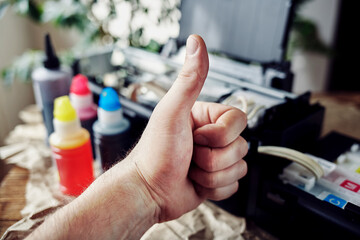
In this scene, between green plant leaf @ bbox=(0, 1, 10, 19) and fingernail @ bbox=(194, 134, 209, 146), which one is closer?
fingernail @ bbox=(194, 134, 209, 146)

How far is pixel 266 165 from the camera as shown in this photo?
50cm

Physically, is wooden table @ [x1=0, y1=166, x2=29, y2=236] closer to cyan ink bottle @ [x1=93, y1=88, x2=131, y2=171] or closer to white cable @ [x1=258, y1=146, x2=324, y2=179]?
cyan ink bottle @ [x1=93, y1=88, x2=131, y2=171]

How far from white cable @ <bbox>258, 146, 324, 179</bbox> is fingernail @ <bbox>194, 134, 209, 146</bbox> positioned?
0.35 ft

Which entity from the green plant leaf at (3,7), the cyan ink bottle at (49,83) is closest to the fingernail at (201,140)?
the cyan ink bottle at (49,83)

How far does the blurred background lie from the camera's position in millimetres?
1169

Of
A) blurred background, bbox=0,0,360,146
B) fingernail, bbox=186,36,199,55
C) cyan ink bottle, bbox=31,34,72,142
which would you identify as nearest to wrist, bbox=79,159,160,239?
fingernail, bbox=186,36,199,55

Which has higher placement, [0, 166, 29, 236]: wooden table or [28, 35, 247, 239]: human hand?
[28, 35, 247, 239]: human hand

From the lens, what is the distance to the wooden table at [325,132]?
22.6 inches

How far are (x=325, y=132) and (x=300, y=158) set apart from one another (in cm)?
52

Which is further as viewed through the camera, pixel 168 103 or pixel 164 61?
pixel 164 61

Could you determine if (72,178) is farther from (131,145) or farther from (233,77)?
(233,77)

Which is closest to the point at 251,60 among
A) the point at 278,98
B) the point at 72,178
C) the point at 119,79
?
the point at 278,98

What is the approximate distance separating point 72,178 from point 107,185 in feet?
0.64

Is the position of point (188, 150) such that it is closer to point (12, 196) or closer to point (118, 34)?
point (12, 196)
